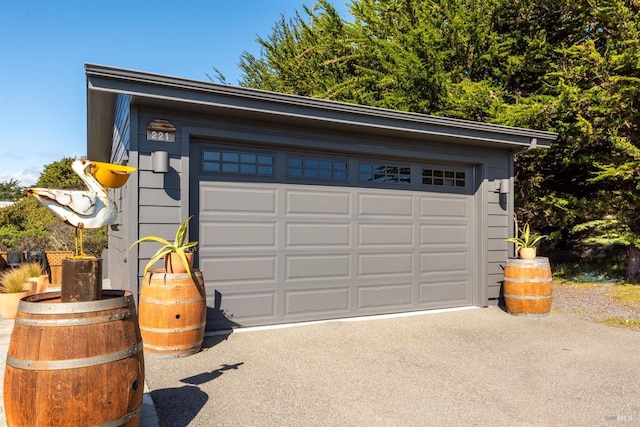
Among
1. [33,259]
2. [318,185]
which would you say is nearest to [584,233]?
[318,185]

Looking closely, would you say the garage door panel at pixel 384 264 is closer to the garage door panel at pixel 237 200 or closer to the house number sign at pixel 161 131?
the garage door panel at pixel 237 200

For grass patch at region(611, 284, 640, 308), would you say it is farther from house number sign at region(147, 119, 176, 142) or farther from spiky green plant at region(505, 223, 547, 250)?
house number sign at region(147, 119, 176, 142)

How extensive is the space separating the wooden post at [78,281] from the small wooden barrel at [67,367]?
0.13m

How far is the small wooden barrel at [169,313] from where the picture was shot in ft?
12.3

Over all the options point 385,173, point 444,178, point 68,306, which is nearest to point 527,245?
point 444,178

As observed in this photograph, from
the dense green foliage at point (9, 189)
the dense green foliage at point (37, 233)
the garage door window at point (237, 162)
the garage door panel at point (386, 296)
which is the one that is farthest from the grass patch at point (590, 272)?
the dense green foliage at point (9, 189)

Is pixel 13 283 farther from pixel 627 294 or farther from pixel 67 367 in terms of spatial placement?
pixel 627 294

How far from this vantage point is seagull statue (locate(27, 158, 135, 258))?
7.41ft

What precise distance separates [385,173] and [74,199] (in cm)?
415

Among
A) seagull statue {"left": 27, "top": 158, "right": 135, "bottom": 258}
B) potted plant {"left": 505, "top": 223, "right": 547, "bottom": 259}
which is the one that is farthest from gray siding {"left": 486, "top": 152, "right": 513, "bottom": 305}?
seagull statue {"left": 27, "top": 158, "right": 135, "bottom": 258}

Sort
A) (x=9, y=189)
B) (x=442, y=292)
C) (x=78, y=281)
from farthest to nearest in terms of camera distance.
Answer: (x=9, y=189) → (x=442, y=292) → (x=78, y=281)

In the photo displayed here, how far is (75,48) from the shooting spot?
9.18 m

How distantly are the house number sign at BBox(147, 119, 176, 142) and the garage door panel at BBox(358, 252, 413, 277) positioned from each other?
275 centimetres

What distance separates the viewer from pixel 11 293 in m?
5.41
